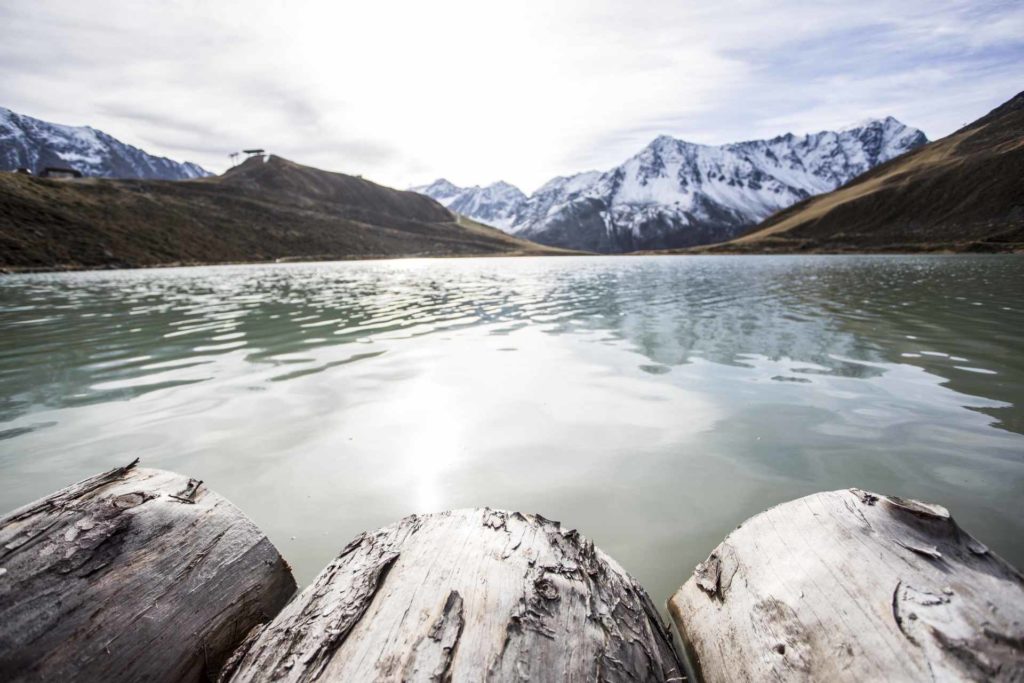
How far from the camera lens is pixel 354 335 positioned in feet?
42.4

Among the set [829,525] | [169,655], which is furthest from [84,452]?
[829,525]

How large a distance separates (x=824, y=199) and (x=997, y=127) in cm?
4387

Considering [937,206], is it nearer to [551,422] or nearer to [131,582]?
[551,422]

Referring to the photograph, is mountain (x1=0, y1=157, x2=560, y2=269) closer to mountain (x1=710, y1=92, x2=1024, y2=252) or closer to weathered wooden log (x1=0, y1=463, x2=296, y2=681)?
weathered wooden log (x1=0, y1=463, x2=296, y2=681)

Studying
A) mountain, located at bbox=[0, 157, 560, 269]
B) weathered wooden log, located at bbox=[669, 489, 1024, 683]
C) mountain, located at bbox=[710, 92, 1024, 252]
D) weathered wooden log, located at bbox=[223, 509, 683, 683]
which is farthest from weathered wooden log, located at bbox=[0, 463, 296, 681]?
mountain, located at bbox=[710, 92, 1024, 252]

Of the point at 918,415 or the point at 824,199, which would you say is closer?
the point at 918,415

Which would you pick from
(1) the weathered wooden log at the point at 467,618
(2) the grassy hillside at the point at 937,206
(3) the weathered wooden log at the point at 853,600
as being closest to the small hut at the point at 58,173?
(1) the weathered wooden log at the point at 467,618

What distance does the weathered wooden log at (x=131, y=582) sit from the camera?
6.66 feet

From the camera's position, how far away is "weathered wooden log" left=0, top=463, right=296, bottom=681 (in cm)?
203

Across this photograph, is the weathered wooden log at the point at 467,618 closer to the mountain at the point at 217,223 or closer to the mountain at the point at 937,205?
the mountain at the point at 217,223

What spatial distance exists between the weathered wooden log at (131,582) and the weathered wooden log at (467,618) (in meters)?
0.45

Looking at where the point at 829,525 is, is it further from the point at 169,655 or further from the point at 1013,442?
the point at 1013,442

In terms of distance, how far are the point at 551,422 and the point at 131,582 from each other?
15.3 feet

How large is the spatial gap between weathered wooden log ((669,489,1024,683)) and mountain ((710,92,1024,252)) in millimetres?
103234
